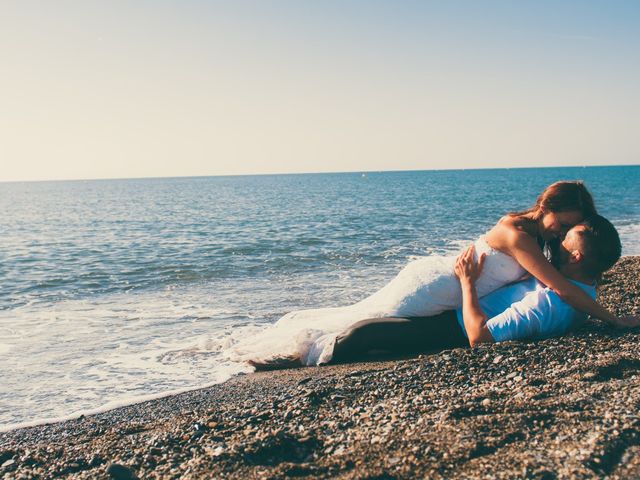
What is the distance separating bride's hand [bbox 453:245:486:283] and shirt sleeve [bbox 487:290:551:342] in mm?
510

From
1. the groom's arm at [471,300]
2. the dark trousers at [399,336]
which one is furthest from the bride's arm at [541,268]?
the dark trousers at [399,336]

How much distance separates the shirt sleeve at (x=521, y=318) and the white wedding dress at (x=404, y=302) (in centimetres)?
33

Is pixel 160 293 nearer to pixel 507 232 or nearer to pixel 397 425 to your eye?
pixel 507 232

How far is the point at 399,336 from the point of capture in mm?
6578

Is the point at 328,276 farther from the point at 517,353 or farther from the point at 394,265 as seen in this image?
the point at 517,353

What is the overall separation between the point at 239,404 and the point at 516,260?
10.6 ft

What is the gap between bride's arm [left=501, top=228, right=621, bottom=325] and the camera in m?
A: 5.89

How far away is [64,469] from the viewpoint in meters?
4.67

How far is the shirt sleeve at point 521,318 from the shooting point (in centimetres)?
620

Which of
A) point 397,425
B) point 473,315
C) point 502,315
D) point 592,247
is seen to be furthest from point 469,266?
point 397,425

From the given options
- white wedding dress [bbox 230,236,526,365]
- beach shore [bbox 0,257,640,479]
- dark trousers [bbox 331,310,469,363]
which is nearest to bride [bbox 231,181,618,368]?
white wedding dress [bbox 230,236,526,365]

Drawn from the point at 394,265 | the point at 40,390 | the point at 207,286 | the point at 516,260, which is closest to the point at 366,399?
the point at 516,260

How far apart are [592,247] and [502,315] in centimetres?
113

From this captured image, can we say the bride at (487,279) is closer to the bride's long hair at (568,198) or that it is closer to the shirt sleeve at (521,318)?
the bride's long hair at (568,198)
